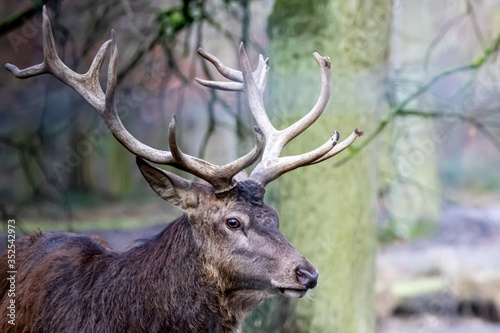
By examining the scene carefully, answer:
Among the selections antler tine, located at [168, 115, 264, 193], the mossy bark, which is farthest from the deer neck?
the mossy bark

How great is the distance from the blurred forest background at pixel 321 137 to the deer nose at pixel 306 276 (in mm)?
1836

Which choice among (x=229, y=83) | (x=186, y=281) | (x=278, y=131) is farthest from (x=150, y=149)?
(x=229, y=83)

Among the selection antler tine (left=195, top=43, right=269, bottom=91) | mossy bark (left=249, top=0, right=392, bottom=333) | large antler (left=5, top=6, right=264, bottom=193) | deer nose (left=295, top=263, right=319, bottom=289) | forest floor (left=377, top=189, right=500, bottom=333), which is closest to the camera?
deer nose (left=295, top=263, right=319, bottom=289)

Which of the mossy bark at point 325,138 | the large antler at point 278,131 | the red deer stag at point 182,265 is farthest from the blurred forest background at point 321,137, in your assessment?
the red deer stag at point 182,265

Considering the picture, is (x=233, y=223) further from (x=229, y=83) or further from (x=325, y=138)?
(x=325, y=138)

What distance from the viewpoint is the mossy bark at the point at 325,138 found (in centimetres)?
540

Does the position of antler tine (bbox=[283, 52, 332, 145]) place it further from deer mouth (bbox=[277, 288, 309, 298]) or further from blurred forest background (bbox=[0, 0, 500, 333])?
blurred forest background (bbox=[0, 0, 500, 333])

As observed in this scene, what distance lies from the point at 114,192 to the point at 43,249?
414 inches

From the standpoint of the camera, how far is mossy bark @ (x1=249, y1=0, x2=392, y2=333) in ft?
17.7

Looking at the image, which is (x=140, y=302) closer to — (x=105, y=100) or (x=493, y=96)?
(x=105, y=100)

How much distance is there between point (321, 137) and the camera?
5.34 meters

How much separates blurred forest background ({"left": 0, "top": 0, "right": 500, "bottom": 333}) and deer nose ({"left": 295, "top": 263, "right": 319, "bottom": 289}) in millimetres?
1836

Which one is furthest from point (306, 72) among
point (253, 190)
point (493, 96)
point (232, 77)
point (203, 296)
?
point (493, 96)

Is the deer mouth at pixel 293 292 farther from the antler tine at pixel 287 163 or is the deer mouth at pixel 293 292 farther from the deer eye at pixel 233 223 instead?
the antler tine at pixel 287 163
